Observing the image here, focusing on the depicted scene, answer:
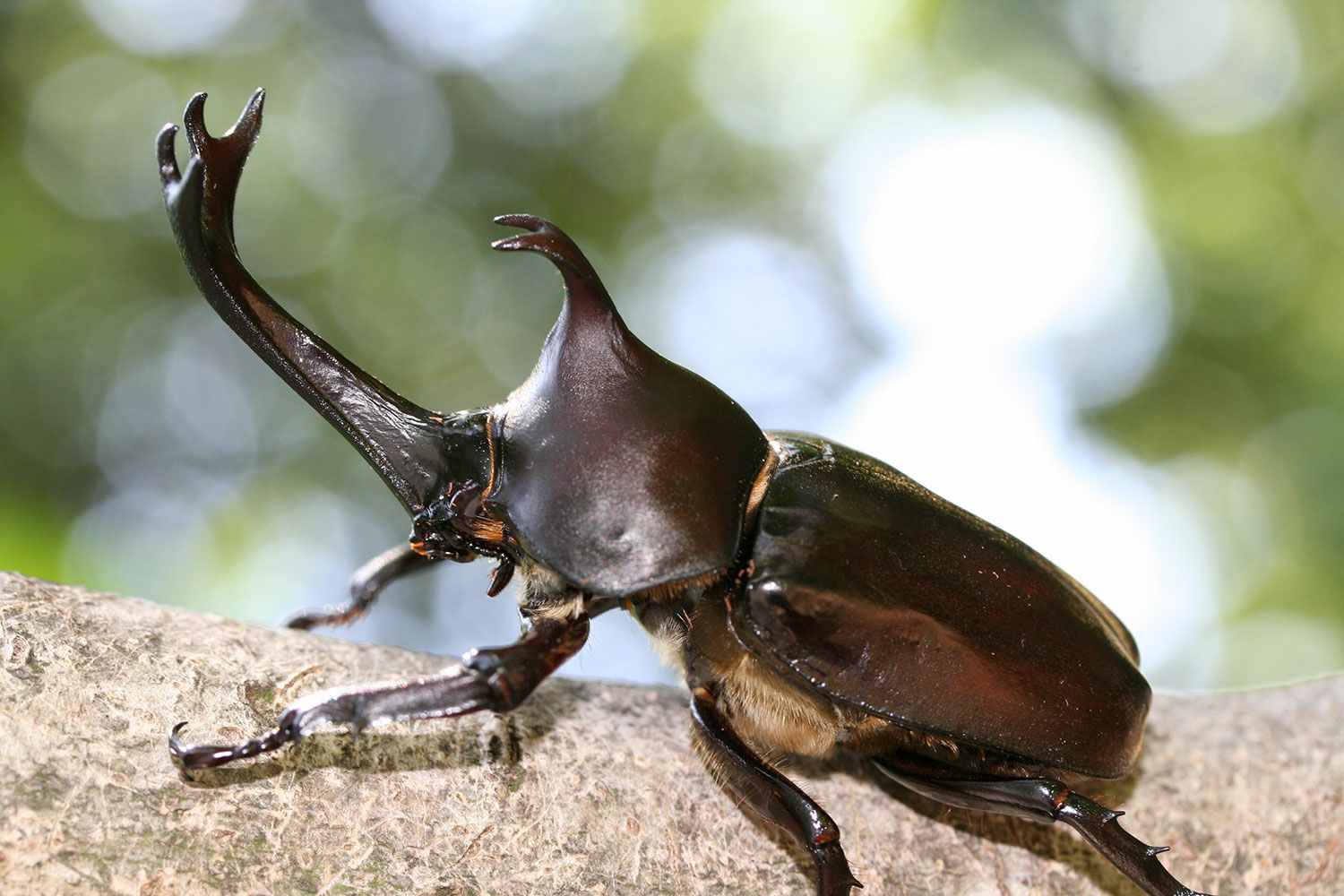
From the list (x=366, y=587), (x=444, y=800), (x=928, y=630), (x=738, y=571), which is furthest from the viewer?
(x=366, y=587)

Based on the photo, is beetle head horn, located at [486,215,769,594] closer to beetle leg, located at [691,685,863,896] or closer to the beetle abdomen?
the beetle abdomen

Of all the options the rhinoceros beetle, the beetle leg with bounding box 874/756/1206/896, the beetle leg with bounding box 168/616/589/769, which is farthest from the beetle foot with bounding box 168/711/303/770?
the beetle leg with bounding box 874/756/1206/896

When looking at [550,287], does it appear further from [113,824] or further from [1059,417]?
[113,824]

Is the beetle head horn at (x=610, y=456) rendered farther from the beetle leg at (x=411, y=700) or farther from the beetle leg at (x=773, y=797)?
the beetle leg at (x=773, y=797)

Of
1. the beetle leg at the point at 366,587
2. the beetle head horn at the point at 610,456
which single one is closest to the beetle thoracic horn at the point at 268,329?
the beetle head horn at the point at 610,456

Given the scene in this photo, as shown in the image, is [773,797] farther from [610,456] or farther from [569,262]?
[569,262]

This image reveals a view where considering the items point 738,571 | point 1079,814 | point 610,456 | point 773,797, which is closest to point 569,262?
point 610,456
